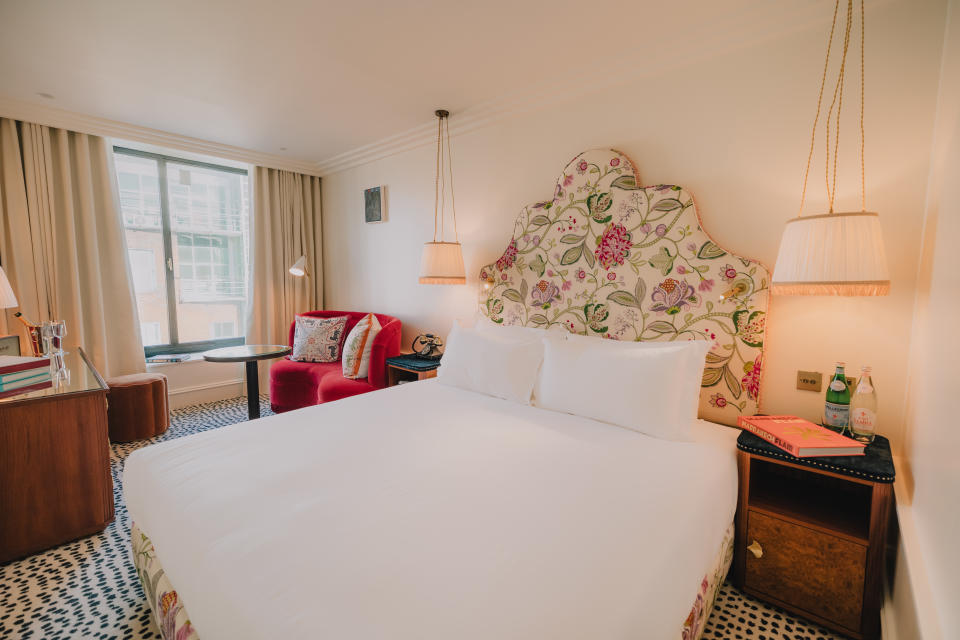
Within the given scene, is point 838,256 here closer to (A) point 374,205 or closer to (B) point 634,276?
(B) point 634,276

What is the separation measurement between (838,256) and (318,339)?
363 cm

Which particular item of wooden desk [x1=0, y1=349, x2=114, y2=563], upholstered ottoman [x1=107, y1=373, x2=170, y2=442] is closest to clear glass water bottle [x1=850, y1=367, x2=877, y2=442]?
wooden desk [x1=0, y1=349, x2=114, y2=563]

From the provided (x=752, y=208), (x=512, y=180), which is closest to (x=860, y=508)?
(x=752, y=208)

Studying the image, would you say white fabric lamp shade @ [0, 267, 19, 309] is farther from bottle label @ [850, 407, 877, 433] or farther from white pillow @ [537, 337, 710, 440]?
bottle label @ [850, 407, 877, 433]

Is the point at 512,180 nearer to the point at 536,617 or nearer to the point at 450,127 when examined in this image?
the point at 450,127

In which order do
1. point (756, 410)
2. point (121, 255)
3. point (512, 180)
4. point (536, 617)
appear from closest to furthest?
point (536, 617)
point (756, 410)
point (512, 180)
point (121, 255)

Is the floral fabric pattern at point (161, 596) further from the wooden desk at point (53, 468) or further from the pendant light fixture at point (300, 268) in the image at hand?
the pendant light fixture at point (300, 268)

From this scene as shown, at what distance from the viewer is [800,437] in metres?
1.59

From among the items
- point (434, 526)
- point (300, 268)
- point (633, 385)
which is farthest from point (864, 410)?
point (300, 268)

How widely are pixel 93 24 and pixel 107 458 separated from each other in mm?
2134

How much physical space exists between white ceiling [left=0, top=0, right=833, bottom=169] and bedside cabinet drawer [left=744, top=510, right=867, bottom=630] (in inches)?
83.6

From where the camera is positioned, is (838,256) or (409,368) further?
(409,368)

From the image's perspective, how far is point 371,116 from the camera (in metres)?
3.13

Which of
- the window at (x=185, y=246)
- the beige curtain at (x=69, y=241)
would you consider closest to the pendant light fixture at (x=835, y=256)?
the window at (x=185, y=246)
